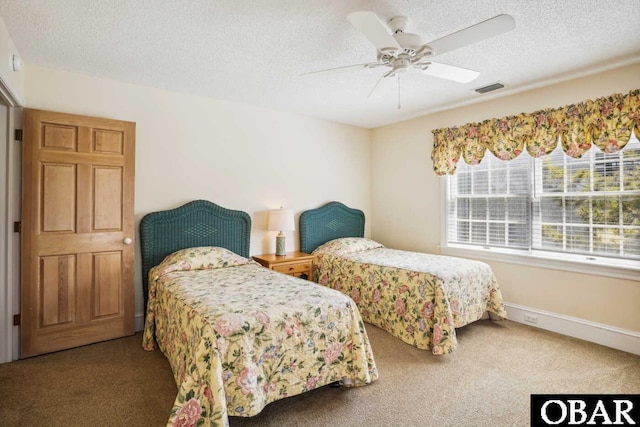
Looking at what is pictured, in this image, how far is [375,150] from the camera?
515cm

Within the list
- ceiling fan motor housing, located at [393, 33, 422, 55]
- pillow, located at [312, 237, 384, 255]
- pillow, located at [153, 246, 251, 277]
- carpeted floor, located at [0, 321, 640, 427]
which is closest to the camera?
carpeted floor, located at [0, 321, 640, 427]

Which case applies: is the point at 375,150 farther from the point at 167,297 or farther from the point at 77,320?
the point at 77,320

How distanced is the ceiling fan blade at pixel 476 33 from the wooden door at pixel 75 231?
2.74m

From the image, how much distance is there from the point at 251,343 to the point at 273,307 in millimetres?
264

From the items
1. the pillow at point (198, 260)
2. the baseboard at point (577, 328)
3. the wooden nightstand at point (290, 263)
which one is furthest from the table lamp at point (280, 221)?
the baseboard at point (577, 328)

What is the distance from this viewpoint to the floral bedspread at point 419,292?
9.41 ft

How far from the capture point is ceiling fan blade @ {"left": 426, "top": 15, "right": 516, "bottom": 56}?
67.7 inches

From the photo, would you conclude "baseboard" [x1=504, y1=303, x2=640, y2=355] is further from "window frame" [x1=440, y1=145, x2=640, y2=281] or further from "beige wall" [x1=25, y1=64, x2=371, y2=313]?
"beige wall" [x1=25, y1=64, x2=371, y2=313]

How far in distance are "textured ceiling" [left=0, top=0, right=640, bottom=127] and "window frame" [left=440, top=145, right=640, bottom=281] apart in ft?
3.84

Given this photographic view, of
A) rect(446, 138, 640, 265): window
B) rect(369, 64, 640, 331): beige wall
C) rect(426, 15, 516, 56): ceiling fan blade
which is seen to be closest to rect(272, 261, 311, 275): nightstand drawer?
rect(369, 64, 640, 331): beige wall

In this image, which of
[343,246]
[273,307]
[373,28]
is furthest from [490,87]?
[273,307]

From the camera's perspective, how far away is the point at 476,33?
6.10 ft

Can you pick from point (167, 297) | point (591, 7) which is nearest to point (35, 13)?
point (167, 297)

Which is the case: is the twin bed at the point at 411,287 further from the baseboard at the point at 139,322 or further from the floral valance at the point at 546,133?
the baseboard at the point at 139,322
